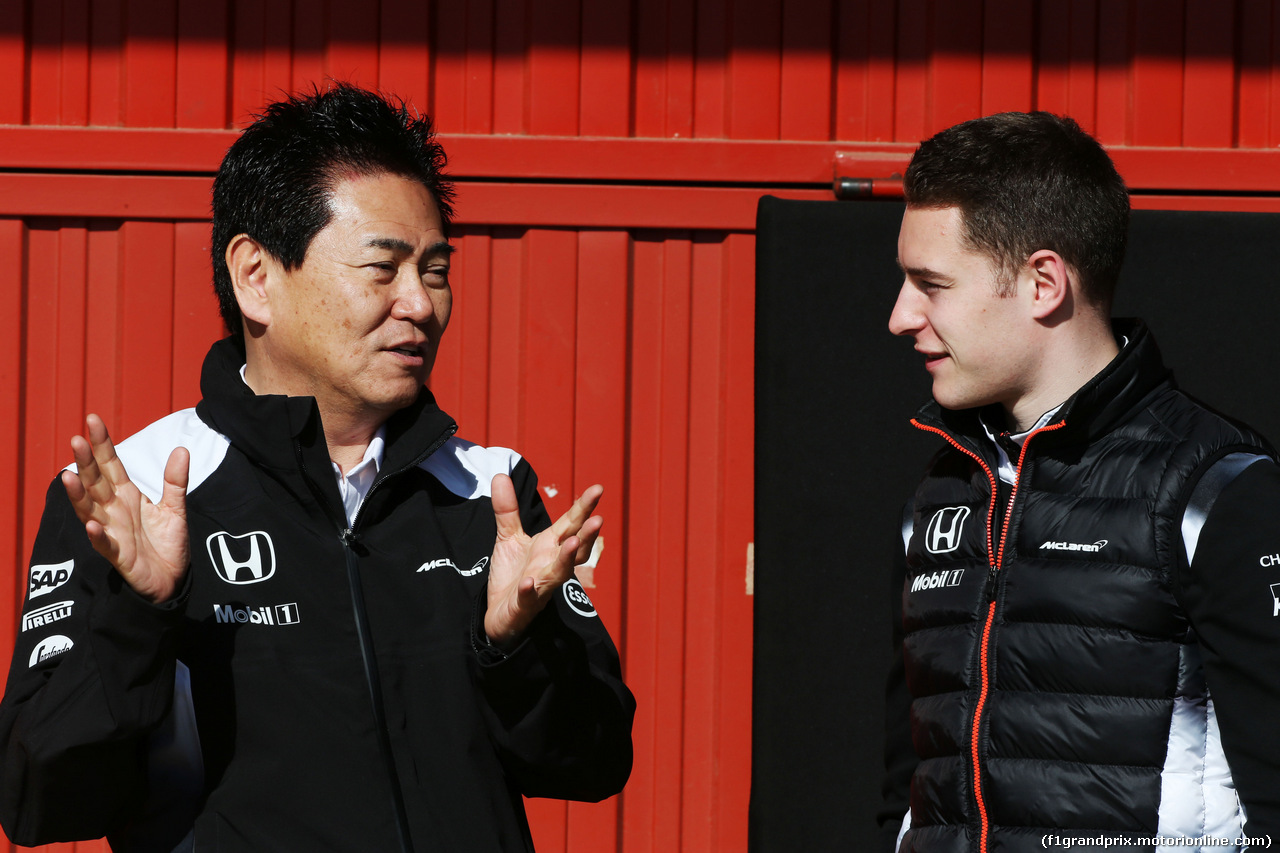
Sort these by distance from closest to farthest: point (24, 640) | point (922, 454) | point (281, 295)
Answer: point (24, 640), point (281, 295), point (922, 454)

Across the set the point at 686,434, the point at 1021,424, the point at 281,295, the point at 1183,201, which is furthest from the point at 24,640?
the point at 1183,201

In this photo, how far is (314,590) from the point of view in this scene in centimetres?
171

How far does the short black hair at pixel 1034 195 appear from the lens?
6.18 ft

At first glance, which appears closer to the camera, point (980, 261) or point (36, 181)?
point (980, 261)

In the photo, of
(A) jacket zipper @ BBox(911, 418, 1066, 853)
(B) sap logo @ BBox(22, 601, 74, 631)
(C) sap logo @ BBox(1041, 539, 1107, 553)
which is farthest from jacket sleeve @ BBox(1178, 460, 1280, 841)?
(B) sap logo @ BBox(22, 601, 74, 631)

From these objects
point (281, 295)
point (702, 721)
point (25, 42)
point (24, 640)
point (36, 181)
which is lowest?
point (702, 721)

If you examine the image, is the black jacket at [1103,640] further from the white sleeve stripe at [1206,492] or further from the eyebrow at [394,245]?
the eyebrow at [394,245]

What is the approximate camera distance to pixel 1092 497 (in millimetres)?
1757

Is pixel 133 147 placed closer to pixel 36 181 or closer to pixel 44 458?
pixel 36 181

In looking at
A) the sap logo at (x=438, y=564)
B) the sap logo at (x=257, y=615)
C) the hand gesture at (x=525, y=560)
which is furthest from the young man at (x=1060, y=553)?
the sap logo at (x=257, y=615)

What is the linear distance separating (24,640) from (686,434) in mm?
1887

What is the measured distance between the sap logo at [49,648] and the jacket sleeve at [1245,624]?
1597mm

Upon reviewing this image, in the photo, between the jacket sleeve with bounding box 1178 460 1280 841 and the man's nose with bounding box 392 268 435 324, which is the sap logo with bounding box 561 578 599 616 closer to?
the man's nose with bounding box 392 268 435 324

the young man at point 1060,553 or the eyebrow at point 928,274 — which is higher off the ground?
the eyebrow at point 928,274
